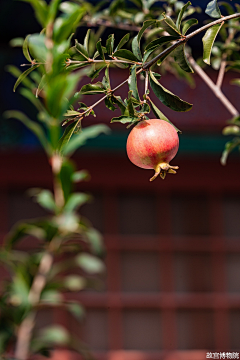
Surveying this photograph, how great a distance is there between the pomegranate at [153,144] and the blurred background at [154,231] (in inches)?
66.4

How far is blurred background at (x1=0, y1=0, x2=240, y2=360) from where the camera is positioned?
2.38 meters

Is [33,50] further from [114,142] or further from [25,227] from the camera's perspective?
[114,142]

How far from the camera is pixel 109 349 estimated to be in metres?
2.40

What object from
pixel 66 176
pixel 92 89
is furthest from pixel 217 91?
pixel 92 89

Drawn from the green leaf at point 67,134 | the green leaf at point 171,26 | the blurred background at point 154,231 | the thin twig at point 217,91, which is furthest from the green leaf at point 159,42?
the blurred background at point 154,231

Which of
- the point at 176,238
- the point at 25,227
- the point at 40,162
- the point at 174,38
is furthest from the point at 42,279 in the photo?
the point at 176,238

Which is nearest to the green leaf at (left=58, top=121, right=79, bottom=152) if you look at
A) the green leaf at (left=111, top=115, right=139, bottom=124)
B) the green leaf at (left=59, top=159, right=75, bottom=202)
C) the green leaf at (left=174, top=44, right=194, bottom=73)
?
the green leaf at (left=111, top=115, right=139, bottom=124)

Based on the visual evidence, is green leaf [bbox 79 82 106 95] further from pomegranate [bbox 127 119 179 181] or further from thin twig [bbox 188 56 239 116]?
thin twig [bbox 188 56 239 116]

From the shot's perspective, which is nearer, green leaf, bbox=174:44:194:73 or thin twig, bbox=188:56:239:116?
green leaf, bbox=174:44:194:73

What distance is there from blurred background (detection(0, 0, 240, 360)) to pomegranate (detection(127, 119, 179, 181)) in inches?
66.4

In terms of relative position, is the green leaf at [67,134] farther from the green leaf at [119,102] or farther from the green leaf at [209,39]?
the green leaf at [209,39]

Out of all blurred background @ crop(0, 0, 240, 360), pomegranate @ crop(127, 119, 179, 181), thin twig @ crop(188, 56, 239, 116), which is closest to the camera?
pomegranate @ crop(127, 119, 179, 181)

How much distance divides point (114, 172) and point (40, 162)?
0.43 metres

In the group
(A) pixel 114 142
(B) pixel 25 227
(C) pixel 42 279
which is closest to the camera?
(B) pixel 25 227
